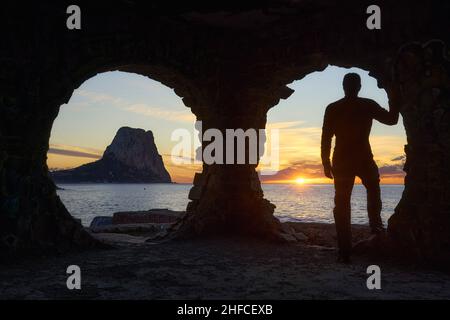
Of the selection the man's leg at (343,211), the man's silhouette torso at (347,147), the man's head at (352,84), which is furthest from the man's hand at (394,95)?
the man's leg at (343,211)

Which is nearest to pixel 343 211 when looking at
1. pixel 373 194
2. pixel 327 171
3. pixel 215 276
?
pixel 327 171

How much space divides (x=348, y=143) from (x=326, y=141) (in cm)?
25

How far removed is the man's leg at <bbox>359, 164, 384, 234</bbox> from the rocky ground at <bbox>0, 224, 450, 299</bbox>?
0.44m

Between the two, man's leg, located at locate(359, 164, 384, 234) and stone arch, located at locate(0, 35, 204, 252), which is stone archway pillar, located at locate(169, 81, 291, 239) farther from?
man's leg, located at locate(359, 164, 384, 234)

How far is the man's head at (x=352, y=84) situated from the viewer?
5148 mm

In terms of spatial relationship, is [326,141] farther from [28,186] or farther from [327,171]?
[28,186]

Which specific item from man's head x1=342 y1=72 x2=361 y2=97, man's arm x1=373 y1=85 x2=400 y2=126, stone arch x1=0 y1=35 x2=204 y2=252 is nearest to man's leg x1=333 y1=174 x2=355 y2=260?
man's arm x1=373 y1=85 x2=400 y2=126

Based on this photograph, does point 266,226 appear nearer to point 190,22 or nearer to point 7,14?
point 190,22

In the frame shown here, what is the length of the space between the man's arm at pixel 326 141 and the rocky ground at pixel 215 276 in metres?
1.15

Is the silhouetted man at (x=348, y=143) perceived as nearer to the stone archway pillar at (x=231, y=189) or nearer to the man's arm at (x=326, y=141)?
the man's arm at (x=326, y=141)

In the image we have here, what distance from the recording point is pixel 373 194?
5406 millimetres

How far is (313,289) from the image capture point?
3953 mm

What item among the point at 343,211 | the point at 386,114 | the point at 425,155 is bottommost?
the point at 343,211
